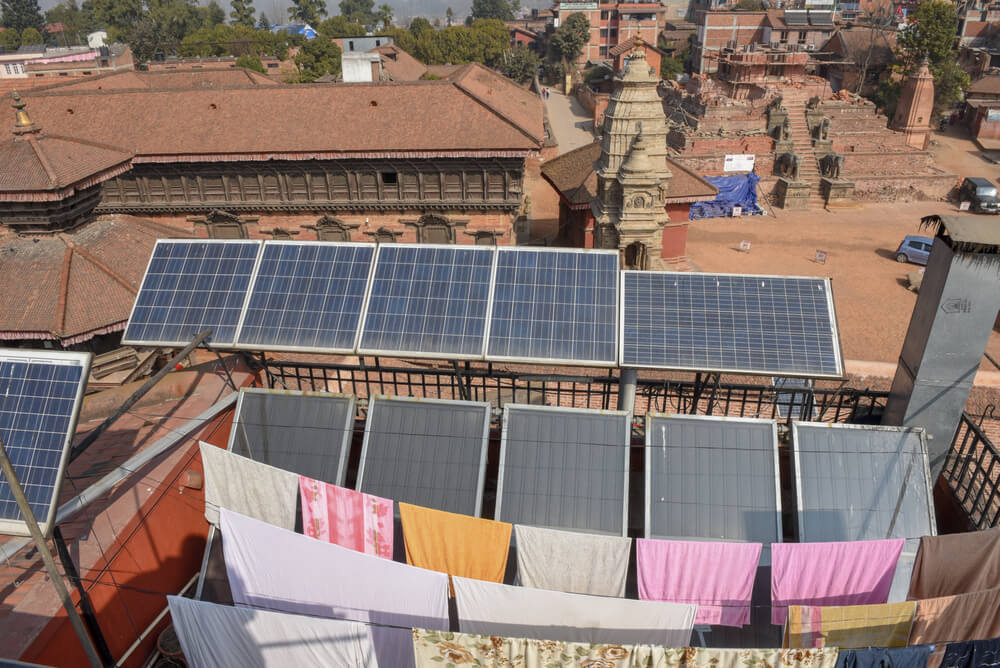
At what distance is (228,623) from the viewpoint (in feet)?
27.8

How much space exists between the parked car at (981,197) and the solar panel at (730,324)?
40281 millimetres

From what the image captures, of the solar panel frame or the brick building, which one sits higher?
the brick building

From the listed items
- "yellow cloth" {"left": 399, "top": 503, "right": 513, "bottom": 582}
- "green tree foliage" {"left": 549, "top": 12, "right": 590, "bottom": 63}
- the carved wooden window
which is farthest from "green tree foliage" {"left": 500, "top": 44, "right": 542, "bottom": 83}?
"yellow cloth" {"left": 399, "top": 503, "right": 513, "bottom": 582}

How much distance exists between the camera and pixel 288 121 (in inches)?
1126

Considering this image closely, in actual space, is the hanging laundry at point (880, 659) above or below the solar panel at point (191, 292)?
below

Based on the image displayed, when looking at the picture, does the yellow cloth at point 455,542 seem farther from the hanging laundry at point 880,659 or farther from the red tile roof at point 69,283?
the red tile roof at point 69,283

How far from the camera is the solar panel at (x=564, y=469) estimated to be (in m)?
10.2

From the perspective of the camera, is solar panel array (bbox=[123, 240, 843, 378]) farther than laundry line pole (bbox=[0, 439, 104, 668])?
Yes

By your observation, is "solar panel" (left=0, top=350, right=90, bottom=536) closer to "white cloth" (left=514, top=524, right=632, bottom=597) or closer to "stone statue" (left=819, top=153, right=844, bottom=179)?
"white cloth" (left=514, top=524, right=632, bottom=597)

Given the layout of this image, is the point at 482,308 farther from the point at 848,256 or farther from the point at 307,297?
the point at 848,256

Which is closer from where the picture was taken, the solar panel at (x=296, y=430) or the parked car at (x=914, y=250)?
the solar panel at (x=296, y=430)

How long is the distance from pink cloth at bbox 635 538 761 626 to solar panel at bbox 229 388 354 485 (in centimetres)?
534

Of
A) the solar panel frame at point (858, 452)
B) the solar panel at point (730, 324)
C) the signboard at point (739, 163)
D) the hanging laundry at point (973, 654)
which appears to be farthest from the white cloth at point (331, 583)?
the signboard at point (739, 163)

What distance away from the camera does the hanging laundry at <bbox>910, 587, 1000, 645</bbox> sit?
27.6 feet
